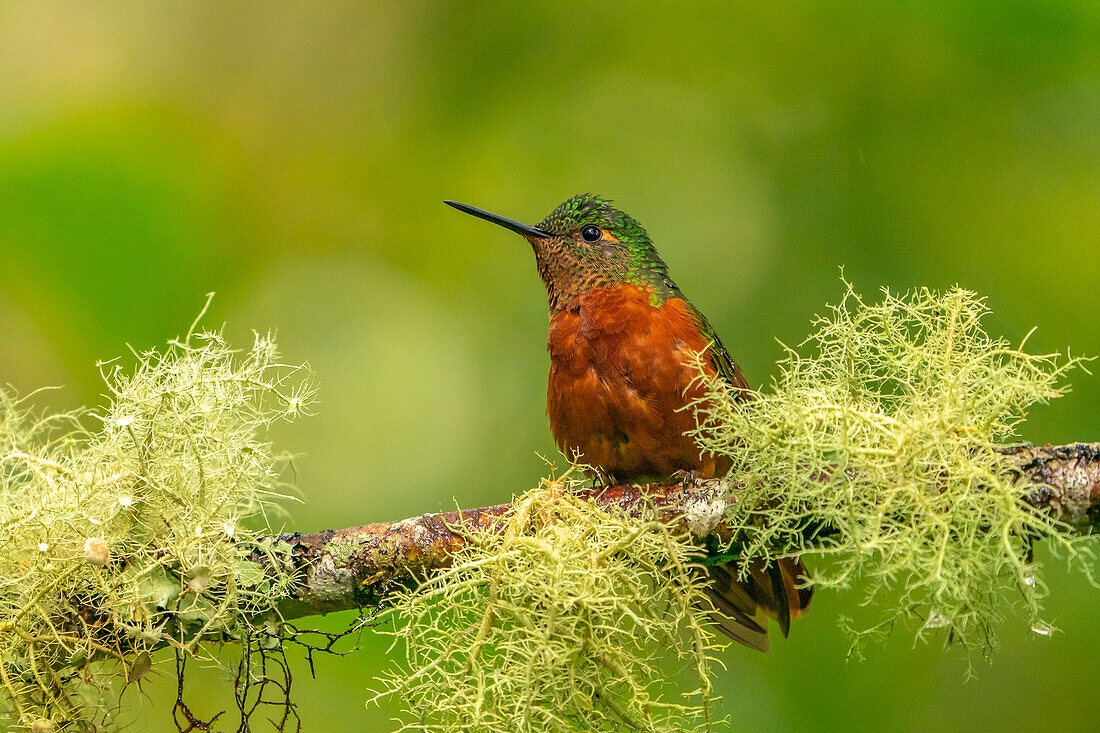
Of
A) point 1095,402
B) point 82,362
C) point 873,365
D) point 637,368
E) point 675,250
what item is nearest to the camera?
point 873,365

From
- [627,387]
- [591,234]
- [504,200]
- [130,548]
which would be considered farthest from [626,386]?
[504,200]

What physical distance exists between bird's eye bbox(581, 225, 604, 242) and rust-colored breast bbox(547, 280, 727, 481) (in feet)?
1.02

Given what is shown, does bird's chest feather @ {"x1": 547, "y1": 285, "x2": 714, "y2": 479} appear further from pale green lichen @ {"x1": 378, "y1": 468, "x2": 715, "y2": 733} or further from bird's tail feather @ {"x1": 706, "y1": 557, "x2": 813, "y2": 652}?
pale green lichen @ {"x1": 378, "y1": 468, "x2": 715, "y2": 733}

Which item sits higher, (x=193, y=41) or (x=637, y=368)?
(x=193, y=41)

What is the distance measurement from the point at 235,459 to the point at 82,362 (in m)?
1.93

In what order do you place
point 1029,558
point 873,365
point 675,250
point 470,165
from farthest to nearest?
point 675,250
point 470,165
point 873,365
point 1029,558

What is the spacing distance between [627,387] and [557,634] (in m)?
1.18

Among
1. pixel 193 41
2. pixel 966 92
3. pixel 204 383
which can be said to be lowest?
pixel 204 383

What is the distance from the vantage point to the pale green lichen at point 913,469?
5.21ft

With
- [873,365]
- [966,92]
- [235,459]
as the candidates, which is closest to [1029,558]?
[873,365]

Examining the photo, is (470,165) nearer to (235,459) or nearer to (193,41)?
(193,41)

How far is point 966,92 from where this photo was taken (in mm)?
4125

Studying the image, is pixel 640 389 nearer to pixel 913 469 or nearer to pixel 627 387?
pixel 627 387

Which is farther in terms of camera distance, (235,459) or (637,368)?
(637,368)
